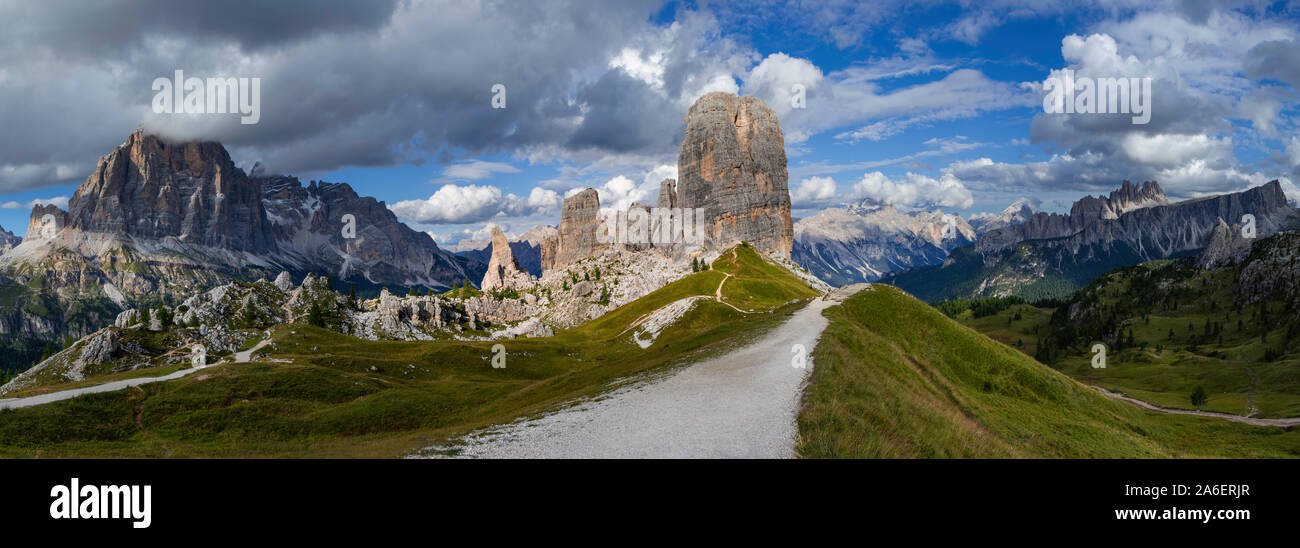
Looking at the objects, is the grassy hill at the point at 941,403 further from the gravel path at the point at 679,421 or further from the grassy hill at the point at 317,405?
the grassy hill at the point at 317,405

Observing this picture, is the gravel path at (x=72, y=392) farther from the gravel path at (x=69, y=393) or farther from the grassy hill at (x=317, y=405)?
the grassy hill at (x=317, y=405)

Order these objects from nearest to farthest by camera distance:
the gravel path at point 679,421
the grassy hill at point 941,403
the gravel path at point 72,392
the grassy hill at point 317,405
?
1. the gravel path at point 679,421
2. the grassy hill at point 941,403
3. the grassy hill at point 317,405
4. the gravel path at point 72,392

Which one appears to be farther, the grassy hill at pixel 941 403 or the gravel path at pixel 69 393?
the gravel path at pixel 69 393

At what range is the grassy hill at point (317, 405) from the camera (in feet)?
122

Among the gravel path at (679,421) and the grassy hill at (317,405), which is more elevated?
the gravel path at (679,421)

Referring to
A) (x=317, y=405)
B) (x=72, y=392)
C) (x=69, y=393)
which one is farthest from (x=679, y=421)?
(x=72, y=392)

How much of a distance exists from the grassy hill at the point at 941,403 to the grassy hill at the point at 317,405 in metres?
11.7

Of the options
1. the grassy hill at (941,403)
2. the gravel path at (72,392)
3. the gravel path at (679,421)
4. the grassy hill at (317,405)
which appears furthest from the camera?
the gravel path at (72,392)

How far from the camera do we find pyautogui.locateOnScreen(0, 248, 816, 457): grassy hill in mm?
37156

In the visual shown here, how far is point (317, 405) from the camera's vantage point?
2143 inches

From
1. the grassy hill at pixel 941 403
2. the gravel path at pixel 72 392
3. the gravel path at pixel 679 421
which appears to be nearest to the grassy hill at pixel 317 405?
the gravel path at pixel 72 392
